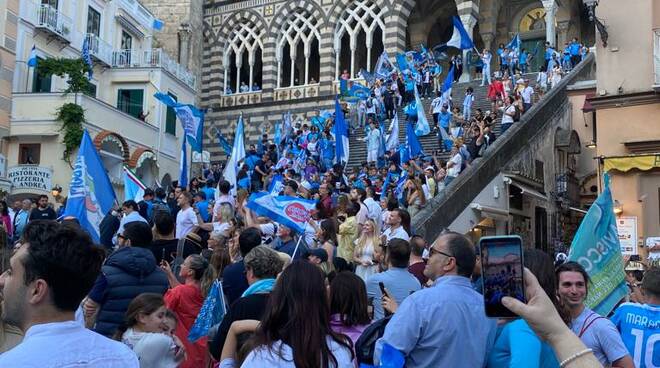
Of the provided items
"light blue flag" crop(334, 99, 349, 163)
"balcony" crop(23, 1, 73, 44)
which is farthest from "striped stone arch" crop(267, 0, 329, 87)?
"light blue flag" crop(334, 99, 349, 163)

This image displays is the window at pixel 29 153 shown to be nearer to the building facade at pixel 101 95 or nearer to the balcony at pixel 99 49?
the building facade at pixel 101 95

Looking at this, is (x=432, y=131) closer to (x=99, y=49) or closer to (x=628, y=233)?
(x=628, y=233)

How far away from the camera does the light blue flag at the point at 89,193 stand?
9766 millimetres

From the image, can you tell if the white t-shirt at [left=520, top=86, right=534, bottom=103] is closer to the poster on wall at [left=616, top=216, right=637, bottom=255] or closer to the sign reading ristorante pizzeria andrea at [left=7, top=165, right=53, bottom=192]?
the poster on wall at [left=616, top=216, right=637, bottom=255]

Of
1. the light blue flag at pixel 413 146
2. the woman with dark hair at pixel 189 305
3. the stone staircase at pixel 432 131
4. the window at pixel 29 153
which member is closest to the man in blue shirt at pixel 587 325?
the woman with dark hair at pixel 189 305

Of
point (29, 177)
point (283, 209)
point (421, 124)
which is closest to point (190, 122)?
point (421, 124)

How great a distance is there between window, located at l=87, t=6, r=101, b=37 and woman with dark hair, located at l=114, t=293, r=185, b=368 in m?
27.1

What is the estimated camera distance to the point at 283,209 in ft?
32.6

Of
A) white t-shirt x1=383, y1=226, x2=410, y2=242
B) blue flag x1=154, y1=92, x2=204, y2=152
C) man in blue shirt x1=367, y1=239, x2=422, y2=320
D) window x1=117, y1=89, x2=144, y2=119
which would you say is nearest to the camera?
man in blue shirt x1=367, y1=239, x2=422, y2=320

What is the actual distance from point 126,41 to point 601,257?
29.4 m

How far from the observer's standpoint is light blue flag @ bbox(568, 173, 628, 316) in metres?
5.85

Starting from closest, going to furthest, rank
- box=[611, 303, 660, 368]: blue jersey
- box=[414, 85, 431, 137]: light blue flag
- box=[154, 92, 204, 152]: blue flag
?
box=[611, 303, 660, 368]: blue jersey, box=[154, 92, 204, 152]: blue flag, box=[414, 85, 431, 137]: light blue flag

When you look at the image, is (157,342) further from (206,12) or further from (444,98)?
(206,12)

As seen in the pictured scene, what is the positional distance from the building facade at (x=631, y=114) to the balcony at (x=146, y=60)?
20.1 meters
